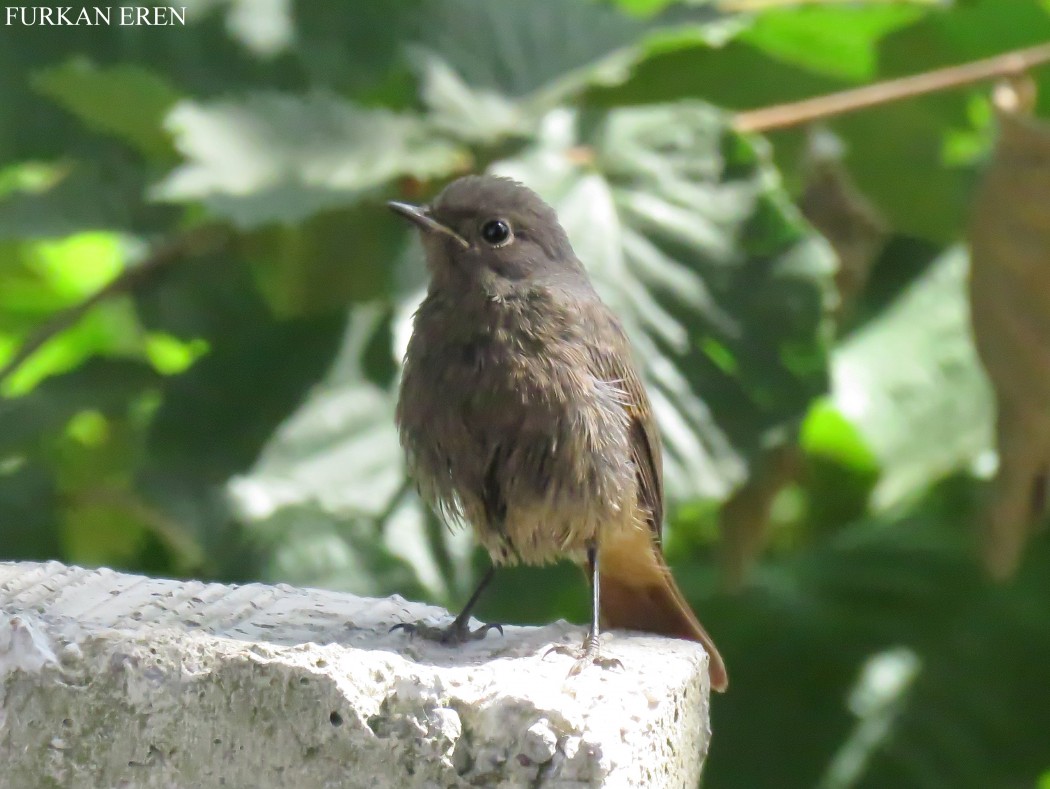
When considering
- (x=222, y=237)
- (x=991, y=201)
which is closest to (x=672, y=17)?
(x=991, y=201)

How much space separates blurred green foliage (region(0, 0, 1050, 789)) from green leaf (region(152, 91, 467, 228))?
0.04 feet

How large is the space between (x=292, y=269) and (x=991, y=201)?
82.7 inches

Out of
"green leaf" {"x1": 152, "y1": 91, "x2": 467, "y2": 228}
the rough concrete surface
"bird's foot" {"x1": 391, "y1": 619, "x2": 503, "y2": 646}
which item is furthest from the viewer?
"green leaf" {"x1": 152, "y1": 91, "x2": 467, "y2": 228}

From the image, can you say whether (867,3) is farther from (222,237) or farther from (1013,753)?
(1013,753)

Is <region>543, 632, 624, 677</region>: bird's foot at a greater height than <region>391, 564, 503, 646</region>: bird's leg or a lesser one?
greater

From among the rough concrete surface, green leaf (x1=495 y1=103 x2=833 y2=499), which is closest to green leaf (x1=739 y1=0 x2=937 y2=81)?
green leaf (x1=495 y1=103 x2=833 y2=499)

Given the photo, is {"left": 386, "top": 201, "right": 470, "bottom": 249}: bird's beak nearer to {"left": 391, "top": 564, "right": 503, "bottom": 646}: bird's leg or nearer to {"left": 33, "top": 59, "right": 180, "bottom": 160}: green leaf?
{"left": 391, "top": 564, "right": 503, "bottom": 646}: bird's leg

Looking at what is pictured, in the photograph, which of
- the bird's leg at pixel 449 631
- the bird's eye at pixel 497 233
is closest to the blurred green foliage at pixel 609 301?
the bird's eye at pixel 497 233

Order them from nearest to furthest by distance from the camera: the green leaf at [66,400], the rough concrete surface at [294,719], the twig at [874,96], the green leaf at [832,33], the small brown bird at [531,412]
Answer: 1. the rough concrete surface at [294,719]
2. the small brown bird at [531,412]
3. the twig at [874,96]
4. the green leaf at [66,400]
5. the green leaf at [832,33]

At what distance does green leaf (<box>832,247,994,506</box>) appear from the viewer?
4.34m

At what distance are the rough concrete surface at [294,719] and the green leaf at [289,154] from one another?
173cm

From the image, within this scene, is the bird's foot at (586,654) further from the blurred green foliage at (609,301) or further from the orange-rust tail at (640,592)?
the blurred green foliage at (609,301)

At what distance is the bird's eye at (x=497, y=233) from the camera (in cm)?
366

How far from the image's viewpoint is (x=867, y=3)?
194 inches
